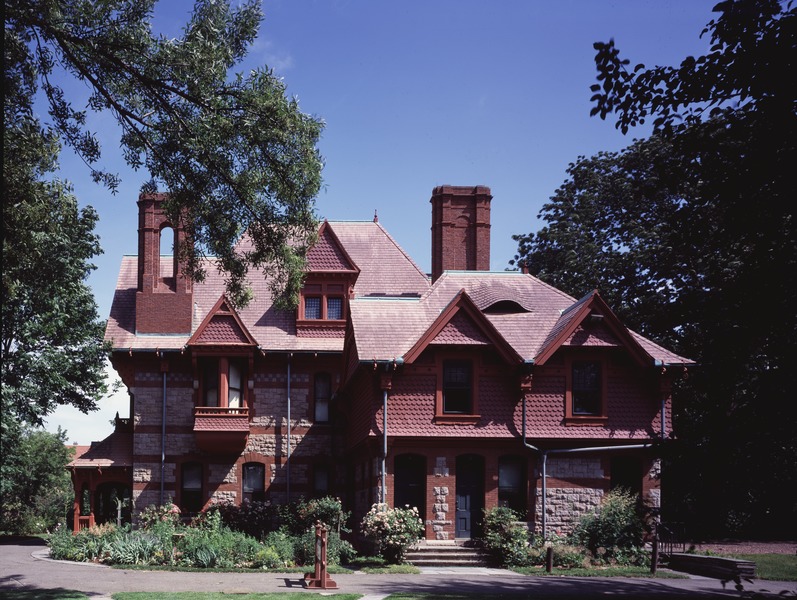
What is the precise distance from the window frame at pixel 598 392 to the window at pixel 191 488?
1369cm

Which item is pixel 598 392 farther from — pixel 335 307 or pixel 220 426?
pixel 220 426

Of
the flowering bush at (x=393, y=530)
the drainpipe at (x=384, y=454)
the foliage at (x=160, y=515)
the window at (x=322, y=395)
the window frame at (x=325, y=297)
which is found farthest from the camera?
the window frame at (x=325, y=297)

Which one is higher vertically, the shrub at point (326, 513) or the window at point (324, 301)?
the window at point (324, 301)

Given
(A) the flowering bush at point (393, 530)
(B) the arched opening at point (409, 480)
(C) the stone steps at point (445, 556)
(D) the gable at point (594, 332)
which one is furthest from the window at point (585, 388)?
(A) the flowering bush at point (393, 530)

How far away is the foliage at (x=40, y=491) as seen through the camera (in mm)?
53031

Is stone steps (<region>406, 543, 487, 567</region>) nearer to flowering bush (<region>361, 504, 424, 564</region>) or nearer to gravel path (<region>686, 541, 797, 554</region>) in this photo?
flowering bush (<region>361, 504, 424, 564</region>)

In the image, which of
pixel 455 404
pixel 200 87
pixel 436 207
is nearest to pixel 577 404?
pixel 455 404

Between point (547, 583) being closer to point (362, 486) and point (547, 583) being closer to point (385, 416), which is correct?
point (385, 416)

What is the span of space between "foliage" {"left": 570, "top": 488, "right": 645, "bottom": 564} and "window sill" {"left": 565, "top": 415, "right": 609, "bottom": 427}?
236 centimetres

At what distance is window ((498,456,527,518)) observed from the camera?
95.5 feet

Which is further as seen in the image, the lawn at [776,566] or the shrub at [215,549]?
the shrub at [215,549]

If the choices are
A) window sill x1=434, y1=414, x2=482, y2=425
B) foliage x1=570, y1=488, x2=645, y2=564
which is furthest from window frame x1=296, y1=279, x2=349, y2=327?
foliage x1=570, y1=488, x2=645, y2=564

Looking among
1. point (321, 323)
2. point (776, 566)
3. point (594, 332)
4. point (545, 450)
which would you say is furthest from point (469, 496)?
point (321, 323)

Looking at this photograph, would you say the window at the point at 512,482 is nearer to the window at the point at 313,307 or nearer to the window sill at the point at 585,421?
the window sill at the point at 585,421
